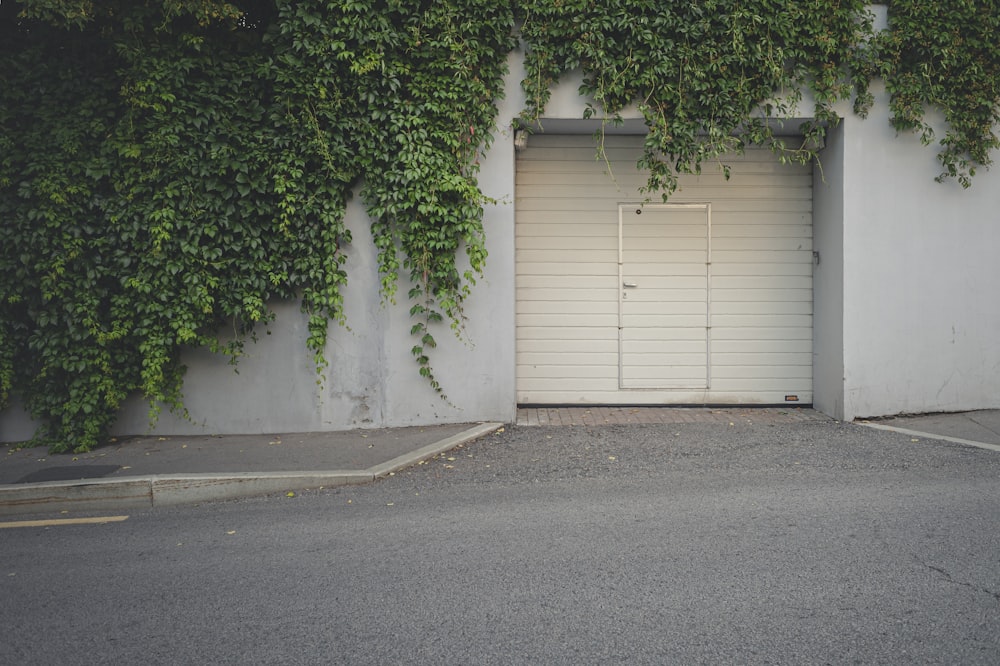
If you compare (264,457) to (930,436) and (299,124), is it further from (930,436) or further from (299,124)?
(930,436)

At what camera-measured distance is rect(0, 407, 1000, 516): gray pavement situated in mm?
6066

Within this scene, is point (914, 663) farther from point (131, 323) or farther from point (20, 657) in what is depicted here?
point (131, 323)

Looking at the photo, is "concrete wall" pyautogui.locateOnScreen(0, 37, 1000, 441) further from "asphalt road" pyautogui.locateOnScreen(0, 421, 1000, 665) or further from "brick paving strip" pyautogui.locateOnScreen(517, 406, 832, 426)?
"asphalt road" pyautogui.locateOnScreen(0, 421, 1000, 665)

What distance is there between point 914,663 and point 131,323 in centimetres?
721

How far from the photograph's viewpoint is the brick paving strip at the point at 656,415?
8.50m

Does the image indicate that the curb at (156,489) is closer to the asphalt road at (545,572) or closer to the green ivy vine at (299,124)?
the asphalt road at (545,572)

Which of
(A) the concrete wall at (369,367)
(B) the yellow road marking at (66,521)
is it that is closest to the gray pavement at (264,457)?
(A) the concrete wall at (369,367)

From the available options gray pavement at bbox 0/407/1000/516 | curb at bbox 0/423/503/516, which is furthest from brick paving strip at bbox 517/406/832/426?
curb at bbox 0/423/503/516

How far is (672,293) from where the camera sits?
30.5 ft

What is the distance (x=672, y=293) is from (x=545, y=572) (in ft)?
19.0

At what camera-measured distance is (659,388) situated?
9.30m

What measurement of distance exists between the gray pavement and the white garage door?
1.32ft

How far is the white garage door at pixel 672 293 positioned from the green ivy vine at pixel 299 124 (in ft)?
3.95

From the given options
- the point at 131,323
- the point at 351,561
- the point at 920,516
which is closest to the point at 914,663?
the point at 920,516
